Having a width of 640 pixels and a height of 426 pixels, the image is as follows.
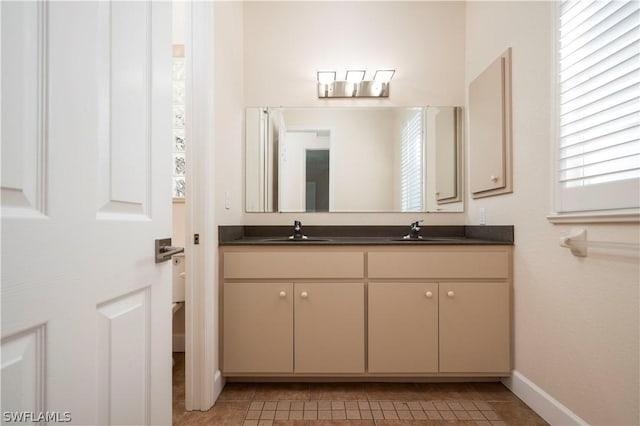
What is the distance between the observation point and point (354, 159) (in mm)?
2334

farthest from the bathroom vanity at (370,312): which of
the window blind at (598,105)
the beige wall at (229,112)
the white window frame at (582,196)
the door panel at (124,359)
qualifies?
the door panel at (124,359)

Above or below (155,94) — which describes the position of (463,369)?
below

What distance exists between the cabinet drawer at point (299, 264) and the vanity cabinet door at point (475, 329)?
538 mm

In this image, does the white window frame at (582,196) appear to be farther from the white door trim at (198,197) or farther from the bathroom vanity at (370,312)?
the white door trim at (198,197)

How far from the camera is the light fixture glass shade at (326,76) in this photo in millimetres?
2303

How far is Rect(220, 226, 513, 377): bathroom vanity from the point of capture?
176cm

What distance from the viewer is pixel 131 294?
29.1 inches

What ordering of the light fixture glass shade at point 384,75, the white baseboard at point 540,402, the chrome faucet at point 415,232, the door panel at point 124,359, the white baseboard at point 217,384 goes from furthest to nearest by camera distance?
1. the light fixture glass shade at point 384,75
2. the chrome faucet at point 415,232
3. the white baseboard at point 217,384
4. the white baseboard at point 540,402
5. the door panel at point 124,359

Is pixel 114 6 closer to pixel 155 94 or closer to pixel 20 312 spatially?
pixel 155 94

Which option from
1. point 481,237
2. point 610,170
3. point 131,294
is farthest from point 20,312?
point 481,237

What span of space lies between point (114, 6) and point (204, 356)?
1.51 m

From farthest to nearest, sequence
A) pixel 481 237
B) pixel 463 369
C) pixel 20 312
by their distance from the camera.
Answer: pixel 481 237
pixel 463 369
pixel 20 312

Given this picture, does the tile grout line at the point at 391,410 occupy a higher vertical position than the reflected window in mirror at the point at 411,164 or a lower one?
lower

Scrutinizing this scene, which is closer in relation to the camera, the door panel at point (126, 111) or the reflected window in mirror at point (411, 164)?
the door panel at point (126, 111)
